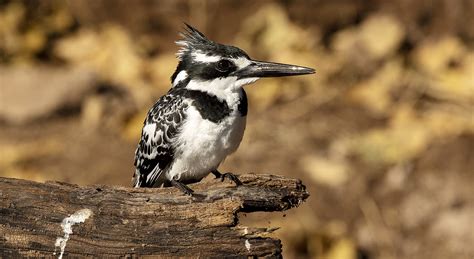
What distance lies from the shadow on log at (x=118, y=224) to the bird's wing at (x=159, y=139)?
57 cm

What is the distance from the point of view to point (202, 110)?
4.94m

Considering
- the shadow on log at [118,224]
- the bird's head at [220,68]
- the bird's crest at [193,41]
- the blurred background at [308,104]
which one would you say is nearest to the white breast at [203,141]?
the bird's head at [220,68]

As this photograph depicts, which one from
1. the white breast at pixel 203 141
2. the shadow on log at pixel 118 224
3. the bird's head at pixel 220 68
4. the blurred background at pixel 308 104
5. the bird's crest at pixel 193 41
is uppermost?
the blurred background at pixel 308 104

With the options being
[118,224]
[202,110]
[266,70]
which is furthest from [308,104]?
[118,224]

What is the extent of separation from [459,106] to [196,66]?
420 cm

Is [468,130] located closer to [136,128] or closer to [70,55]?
[136,128]

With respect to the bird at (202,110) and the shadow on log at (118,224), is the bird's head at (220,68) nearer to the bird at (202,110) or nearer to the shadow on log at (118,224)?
the bird at (202,110)

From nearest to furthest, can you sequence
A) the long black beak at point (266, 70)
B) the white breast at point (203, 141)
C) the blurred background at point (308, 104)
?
the white breast at point (203, 141) → the long black beak at point (266, 70) → the blurred background at point (308, 104)

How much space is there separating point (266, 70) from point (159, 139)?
640 millimetres

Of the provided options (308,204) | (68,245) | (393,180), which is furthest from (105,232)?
(393,180)

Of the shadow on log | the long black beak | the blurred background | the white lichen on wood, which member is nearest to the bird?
the long black beak

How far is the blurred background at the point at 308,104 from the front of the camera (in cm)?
766

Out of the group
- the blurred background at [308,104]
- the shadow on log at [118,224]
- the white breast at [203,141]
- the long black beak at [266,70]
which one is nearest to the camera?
the shadow on log at [118,224]

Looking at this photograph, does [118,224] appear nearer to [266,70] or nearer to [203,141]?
[203,141]
